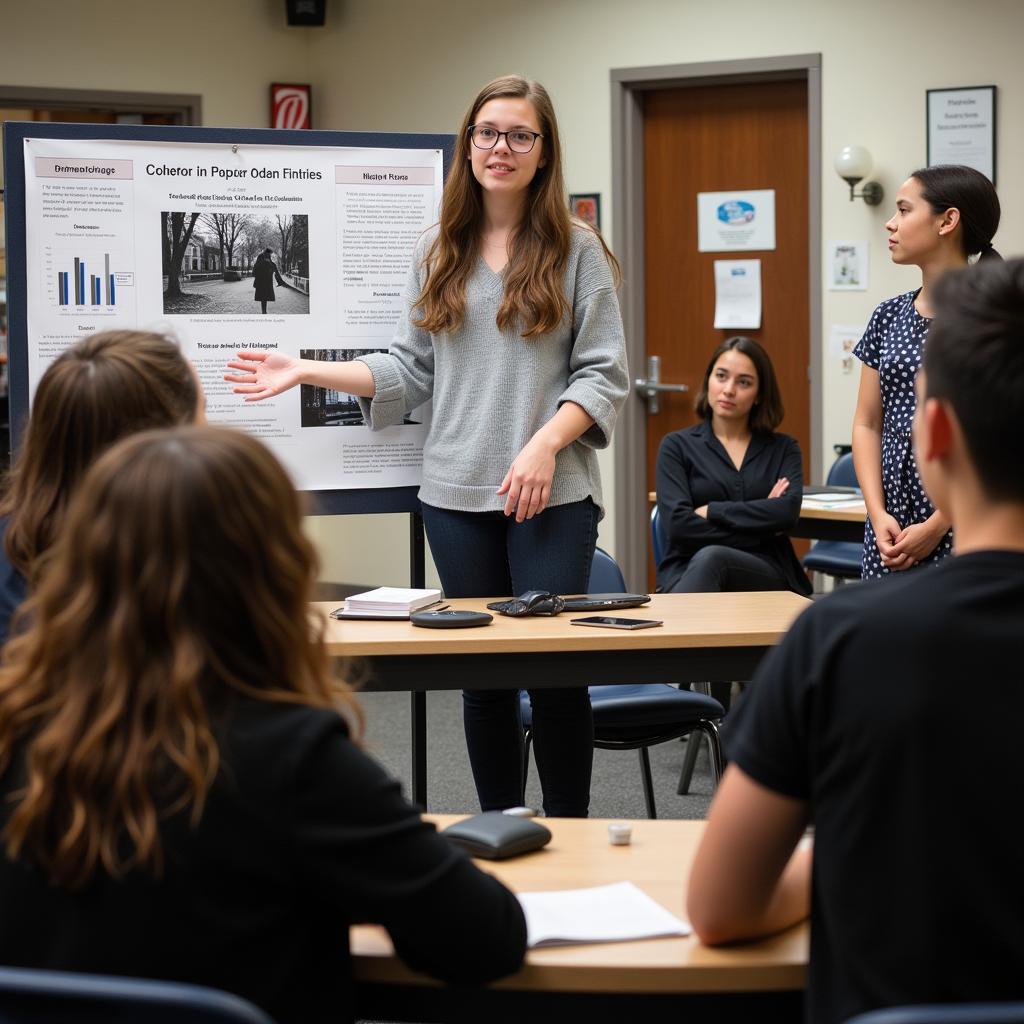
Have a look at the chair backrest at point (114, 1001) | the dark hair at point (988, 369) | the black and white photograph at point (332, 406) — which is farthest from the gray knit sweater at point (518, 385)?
the chair backrest at point (114, 1001)

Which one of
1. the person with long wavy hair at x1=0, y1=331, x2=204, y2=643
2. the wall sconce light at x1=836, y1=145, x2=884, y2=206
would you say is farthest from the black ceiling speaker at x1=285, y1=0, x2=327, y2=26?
the person with long wavy hair at x1=0, y1=331, x2=204, y2=643

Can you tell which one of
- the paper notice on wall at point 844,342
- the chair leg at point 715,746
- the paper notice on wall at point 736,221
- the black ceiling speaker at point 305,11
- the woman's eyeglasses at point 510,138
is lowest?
the chair leg at point 715,746

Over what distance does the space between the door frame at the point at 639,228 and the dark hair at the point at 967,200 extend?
287 centimetres

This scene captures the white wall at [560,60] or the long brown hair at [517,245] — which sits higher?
the white wall at [560,60]

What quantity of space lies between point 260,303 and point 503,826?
1.90 m

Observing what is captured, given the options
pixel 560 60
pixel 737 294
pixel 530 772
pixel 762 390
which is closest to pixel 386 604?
pixel 530 772

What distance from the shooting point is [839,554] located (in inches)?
202

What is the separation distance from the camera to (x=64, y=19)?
19.6 feet

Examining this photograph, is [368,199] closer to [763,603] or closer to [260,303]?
[260,303]

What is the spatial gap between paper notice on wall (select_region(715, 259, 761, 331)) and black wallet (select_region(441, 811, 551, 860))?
4.82m

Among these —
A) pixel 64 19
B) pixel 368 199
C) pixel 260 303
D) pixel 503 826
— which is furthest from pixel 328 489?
pixel 64 19

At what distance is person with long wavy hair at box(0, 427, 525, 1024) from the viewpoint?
3.45ft

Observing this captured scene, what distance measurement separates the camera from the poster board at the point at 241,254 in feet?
A: 9.88

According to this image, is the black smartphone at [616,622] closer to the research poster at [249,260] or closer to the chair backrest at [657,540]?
the research poster at [249,260]
